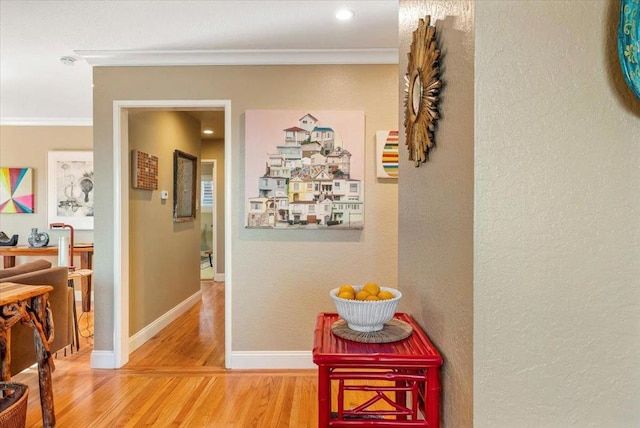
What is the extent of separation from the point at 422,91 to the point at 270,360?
92.9 inches

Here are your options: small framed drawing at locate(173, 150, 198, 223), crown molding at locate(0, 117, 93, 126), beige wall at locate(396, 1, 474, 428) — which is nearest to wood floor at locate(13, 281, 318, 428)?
beige wall at locate(396, 1, 474, 428)

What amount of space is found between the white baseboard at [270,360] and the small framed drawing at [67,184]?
11.2ft

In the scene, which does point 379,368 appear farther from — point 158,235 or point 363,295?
point 158,235

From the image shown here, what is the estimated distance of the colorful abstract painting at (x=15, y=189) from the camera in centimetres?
499

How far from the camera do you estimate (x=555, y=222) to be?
2.74ft

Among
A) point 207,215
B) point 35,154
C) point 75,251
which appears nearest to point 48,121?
point 35,154

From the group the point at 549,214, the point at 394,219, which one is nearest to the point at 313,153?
the point at 394,219

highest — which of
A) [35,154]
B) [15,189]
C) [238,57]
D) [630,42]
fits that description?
[238,57]

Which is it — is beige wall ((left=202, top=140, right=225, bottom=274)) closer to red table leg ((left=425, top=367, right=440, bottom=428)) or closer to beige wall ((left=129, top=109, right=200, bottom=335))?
beige wall ((left=129, top=109, right=200, bottom=335))

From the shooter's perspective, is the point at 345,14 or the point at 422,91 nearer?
the point at 422,91

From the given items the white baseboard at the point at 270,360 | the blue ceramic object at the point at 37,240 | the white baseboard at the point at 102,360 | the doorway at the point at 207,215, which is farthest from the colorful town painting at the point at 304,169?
the doorway at the point at 207,215

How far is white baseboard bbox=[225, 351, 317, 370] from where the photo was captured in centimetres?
283

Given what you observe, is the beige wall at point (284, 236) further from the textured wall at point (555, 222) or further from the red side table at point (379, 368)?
the textured wall at point (555, 222)

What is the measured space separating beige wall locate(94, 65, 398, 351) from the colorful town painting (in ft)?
0.26
